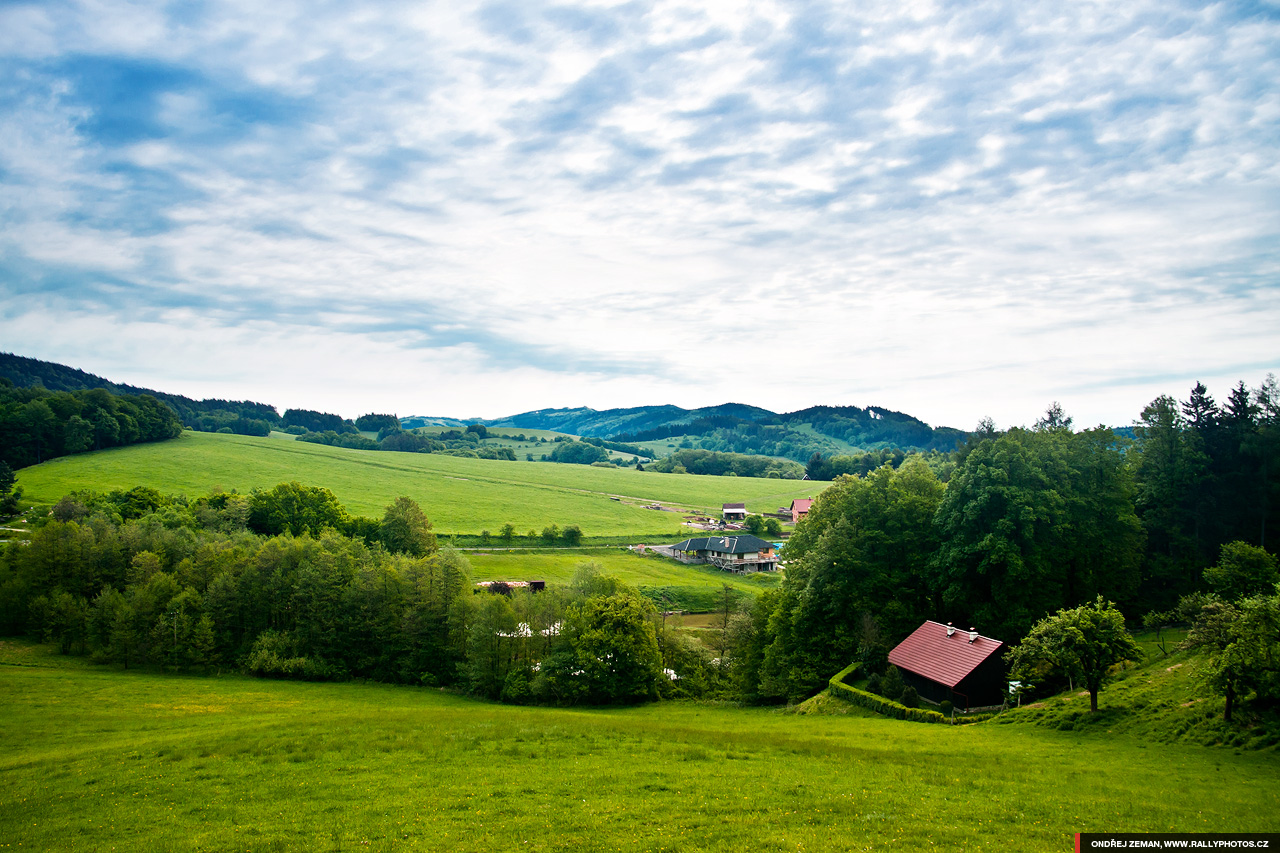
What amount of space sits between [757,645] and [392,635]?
2697 cm

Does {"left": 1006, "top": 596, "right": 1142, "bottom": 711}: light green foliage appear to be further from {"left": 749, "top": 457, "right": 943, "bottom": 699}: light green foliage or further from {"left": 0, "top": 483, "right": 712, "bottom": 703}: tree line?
{"left": 0, "top": 483, "right": 712, "bottom": 703}: tree line

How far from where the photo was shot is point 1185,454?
45.7m

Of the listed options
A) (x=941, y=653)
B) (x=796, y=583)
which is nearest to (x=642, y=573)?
(x=796, y=583)

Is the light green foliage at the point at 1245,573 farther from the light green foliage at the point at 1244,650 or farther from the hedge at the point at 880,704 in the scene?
the hedge at the point at 880,704

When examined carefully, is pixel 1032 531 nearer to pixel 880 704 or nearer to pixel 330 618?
pixel 880 704

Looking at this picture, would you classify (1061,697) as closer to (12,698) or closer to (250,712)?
(250,712)

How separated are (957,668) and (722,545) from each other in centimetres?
6488

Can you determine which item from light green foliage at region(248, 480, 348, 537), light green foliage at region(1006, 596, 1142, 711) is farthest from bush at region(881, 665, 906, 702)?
light green foliage at region(248, 480, 348, 537)

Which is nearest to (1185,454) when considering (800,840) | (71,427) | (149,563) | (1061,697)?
(1061,697)

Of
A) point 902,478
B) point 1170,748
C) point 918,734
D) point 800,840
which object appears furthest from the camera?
point 902,478

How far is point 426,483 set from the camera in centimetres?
11944

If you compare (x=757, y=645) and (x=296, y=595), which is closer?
(x=757, y=645)

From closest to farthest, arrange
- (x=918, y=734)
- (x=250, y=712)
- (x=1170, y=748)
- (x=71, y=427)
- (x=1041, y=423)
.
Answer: (x=1170, y=748) → (x=918, y=734) → (x=250, y=712) → (x=1041, y=423) → (x=71, y=427)

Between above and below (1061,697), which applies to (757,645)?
below
